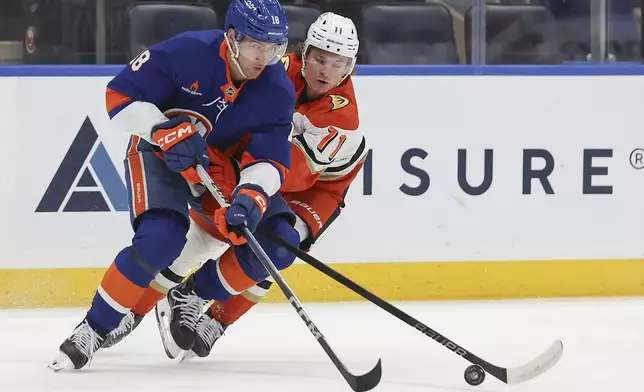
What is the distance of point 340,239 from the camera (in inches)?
176

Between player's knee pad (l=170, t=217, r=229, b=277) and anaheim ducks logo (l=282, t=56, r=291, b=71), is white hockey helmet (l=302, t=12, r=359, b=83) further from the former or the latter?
player's knee pad (l=170, t=217, r=229, b=277)

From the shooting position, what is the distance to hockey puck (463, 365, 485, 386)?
10.2 feet

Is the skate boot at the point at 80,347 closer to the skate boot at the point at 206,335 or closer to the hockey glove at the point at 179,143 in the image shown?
the skate boot at the point at 206,335

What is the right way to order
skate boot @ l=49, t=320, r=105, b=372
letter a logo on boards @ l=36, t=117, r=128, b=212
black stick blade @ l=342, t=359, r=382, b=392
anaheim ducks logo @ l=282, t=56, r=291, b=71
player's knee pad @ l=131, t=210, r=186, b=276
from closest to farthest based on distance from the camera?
black stick blade @ l=342, t=359, r=382, b=392, player's knee pad @ l=131, t=210, r=186, b=276, skate boot @ l=49, t=320, r=105, b=372, anaheim ducks logo @ l=282, t=56, r=291, b=71, letter a logo on boards @ l=36, t=117, r=128, b=212

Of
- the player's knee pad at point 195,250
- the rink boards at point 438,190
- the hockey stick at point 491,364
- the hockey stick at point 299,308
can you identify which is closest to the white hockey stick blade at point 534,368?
the hockey stick at point 491,364

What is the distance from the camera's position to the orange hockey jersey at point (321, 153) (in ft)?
11.2

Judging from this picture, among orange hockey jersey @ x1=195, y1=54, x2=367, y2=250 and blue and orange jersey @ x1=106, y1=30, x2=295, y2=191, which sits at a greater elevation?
blue and orange jersey @ x1=106, y1=30, x2=295, y2=191

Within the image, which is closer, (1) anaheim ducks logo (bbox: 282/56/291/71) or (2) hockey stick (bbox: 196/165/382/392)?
(2) hockey stick (bbox: 196/165/382/392)

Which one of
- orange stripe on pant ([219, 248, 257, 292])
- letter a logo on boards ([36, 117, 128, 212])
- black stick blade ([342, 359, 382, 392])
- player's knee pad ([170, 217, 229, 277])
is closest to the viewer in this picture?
black stick blade ([342, 359, 382, 392])

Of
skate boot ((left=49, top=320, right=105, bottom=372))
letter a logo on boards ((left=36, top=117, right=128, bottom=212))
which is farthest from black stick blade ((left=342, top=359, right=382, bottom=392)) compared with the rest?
letter a logo on boards ((left=36, top=117, right=128, bottom=212))

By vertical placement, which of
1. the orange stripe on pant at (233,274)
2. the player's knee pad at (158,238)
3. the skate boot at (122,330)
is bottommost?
the skate boot at (122,330)

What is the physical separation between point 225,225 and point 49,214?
4.47 feet

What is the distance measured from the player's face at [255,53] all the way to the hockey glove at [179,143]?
212 mm

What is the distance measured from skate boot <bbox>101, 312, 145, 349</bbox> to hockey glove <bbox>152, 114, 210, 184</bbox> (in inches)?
20.1
